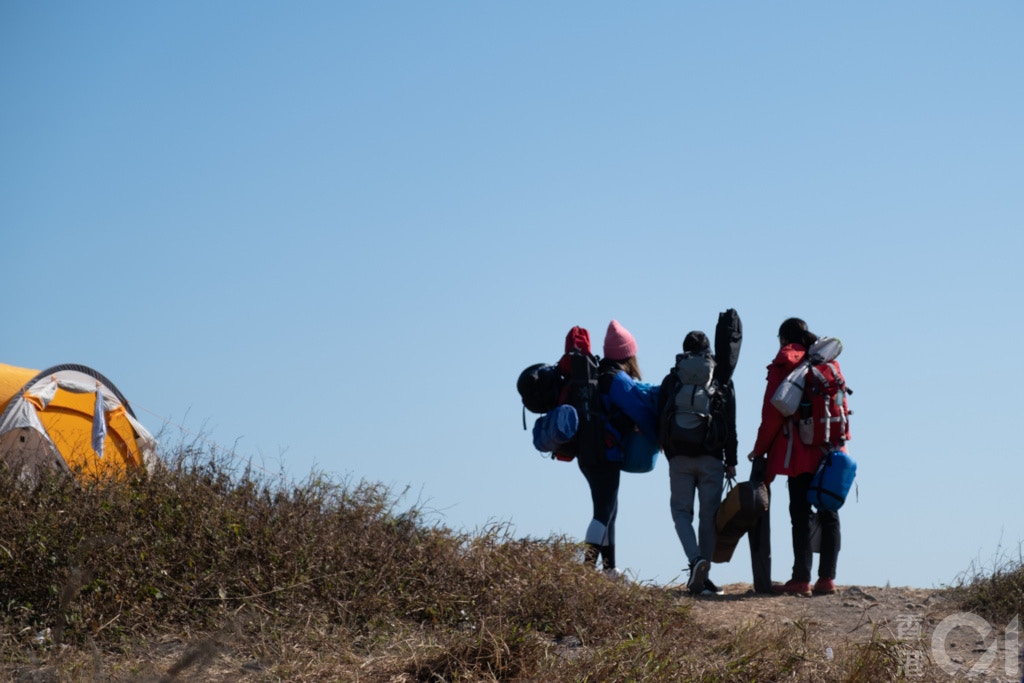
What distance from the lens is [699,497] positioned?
30.4 ft

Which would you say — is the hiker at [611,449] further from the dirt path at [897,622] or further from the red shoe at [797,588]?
the red shoe at [797,588]

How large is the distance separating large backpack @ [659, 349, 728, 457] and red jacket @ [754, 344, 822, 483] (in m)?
0.40

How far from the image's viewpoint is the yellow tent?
1014 centimetres

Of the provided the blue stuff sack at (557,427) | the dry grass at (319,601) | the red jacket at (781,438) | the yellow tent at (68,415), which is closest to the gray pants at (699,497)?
the red jacket at (781,438)

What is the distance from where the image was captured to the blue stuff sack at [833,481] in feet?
29.6

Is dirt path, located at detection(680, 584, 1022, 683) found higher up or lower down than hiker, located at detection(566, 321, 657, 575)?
lower down

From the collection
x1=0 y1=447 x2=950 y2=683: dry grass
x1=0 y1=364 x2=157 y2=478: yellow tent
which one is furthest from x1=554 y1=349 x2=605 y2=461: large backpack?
x1=0 y1=364 x2=157 y2=478: yellow tent

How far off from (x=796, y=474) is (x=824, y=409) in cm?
58

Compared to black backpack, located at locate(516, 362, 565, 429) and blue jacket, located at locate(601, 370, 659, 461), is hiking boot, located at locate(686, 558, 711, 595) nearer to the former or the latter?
blue jacket, located at locate(601, 370, 659, 461)

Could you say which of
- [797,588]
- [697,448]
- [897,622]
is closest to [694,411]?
[697,448]

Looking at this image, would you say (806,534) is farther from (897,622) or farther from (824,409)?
(897,622)

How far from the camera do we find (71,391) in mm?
10898

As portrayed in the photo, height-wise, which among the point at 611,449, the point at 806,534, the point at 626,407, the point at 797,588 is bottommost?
the point at 797,588

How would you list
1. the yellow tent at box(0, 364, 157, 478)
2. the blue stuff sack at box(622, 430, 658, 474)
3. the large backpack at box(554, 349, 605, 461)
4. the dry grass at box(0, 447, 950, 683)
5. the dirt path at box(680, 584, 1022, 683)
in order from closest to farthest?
1. the dry grass at box(0, 447, 950, 683)
2. the dirt path at box(680, 584, 1022, 683)
3. the large backpack at box(554, 349, 605, 461)
4. the blue stuff sack at box(622, 430, 658, 474)
5. the yellow tent at box(0, 364, 157, 478)
